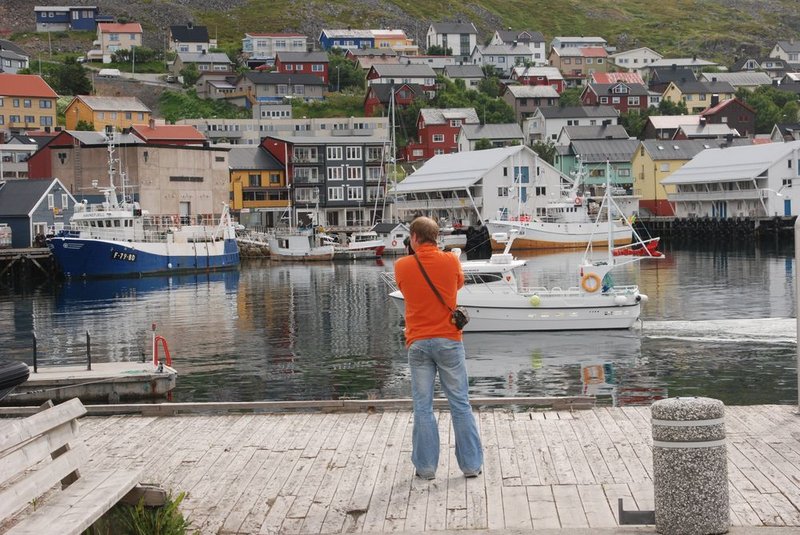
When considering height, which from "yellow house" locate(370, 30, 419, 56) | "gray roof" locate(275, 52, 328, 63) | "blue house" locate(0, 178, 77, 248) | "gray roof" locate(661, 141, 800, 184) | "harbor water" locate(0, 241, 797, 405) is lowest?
"harbor water" locate(0, 241, 797, 405)

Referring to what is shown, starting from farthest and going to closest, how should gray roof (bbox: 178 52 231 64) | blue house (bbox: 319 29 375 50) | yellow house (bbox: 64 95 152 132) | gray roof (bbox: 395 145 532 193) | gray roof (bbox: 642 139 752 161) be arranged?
blue house (bbox: 319 29 375 50) → gray roof (bbox: 178 52 231 64) → yellow house (bbox: 64 95 152 132) → gray roof (bbox: 642 139 752 161) → gray roof (bbox: 395 145 532 193)

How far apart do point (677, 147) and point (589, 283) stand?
8305 centimetres

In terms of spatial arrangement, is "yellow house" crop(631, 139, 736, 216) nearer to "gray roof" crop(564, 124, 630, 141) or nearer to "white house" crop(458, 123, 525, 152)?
"gray roof" crop(564, 124, 630, 141)

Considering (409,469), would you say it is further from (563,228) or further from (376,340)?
(563,228)

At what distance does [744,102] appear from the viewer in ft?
468

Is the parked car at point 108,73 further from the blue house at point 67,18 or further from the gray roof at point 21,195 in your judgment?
the gray roof at point 21,195

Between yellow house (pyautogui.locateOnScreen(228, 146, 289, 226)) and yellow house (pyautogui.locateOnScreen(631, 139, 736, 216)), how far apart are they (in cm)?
3513

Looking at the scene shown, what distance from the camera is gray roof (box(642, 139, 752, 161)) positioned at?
382 feet

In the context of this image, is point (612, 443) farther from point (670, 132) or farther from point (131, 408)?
point (670, 132)

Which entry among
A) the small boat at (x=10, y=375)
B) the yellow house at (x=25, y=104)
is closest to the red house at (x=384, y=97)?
the yellow house at (x=25, y=104)

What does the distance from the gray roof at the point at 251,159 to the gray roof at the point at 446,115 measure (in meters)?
23.3

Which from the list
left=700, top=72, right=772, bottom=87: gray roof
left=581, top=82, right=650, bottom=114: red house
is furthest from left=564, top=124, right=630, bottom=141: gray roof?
left=700, top=72, right=772, bottom=87: gray roof

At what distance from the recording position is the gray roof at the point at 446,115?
422ft

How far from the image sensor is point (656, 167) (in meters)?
116
